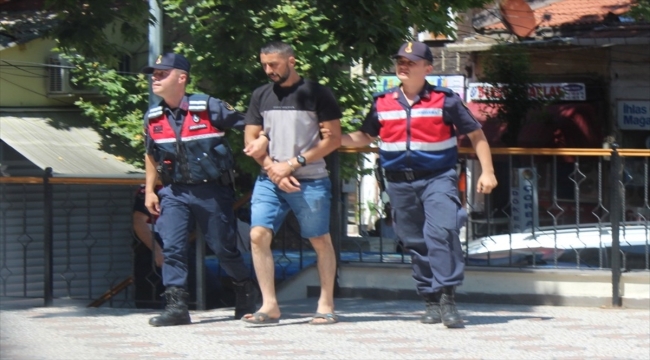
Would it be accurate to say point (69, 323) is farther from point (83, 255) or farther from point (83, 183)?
point (83, 255)

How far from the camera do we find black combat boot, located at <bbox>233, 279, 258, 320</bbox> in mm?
7160

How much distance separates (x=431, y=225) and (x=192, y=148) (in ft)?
5.27

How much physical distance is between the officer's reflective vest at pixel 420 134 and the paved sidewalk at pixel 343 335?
108 cm

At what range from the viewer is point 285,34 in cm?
943

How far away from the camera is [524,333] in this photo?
670cm

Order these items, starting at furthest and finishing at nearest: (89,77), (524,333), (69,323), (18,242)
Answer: (89,77)
(18,242)
(69,323)
(524,333)

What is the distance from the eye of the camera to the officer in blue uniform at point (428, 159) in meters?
6.59

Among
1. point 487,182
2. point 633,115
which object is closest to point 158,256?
point 487,182

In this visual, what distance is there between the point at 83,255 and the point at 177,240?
273cm

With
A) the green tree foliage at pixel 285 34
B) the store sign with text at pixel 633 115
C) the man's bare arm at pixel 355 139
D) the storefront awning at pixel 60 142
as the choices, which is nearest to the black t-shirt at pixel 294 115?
the man's bare arm at pixel 355 139

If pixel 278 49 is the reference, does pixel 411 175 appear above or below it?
below

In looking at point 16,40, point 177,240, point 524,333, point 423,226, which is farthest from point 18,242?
point 16,40

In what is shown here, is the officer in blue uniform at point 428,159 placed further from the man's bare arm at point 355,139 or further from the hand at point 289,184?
the hand at point 289,184

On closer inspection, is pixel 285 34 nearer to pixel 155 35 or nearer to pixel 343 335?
pixel 155 35
